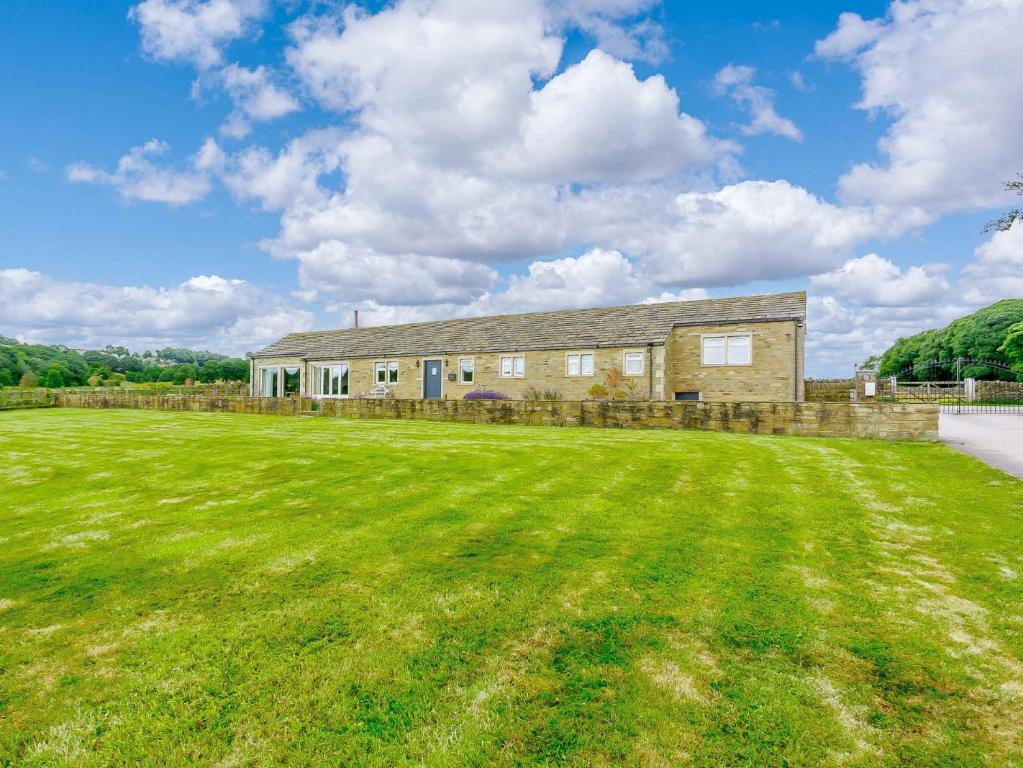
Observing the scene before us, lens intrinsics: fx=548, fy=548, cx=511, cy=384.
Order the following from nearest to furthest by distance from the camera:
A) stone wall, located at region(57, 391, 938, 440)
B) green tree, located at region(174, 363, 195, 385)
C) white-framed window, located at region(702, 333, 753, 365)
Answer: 1. stone wall, located at region(57, 391, 938, 440)
2. white-framed window, located at region(702, 333, 753, 365)
3. green tree, located at region(174, 363, 195, 385)

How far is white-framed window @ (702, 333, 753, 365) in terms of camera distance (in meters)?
24.9

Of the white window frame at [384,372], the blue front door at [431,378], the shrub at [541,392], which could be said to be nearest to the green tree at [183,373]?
the white window frame at [384,372]

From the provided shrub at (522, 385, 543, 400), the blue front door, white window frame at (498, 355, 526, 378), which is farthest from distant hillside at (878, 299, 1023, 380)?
the blue front door

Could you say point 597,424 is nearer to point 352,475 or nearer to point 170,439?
point 352,475

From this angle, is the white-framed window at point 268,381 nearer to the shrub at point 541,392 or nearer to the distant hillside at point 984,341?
the shrub at point 541,392

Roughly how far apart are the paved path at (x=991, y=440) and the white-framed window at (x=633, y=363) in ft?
37.7

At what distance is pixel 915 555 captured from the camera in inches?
207

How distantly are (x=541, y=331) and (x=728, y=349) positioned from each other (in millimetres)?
9904

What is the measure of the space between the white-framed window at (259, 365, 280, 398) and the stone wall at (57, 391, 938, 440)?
1678 cm

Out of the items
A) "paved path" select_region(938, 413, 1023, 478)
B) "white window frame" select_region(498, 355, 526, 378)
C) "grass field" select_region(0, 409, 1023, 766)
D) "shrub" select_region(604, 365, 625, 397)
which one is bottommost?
"grass field" select_region(0, 409, 1023, 766)

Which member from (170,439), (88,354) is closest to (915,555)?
(170,439)

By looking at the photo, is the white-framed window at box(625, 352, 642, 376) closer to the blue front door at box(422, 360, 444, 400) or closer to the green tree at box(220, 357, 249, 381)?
the blue front door at box(422, 360, 444, 400)

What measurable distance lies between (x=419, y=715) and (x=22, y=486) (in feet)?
29.7

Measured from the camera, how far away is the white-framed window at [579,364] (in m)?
27.3
